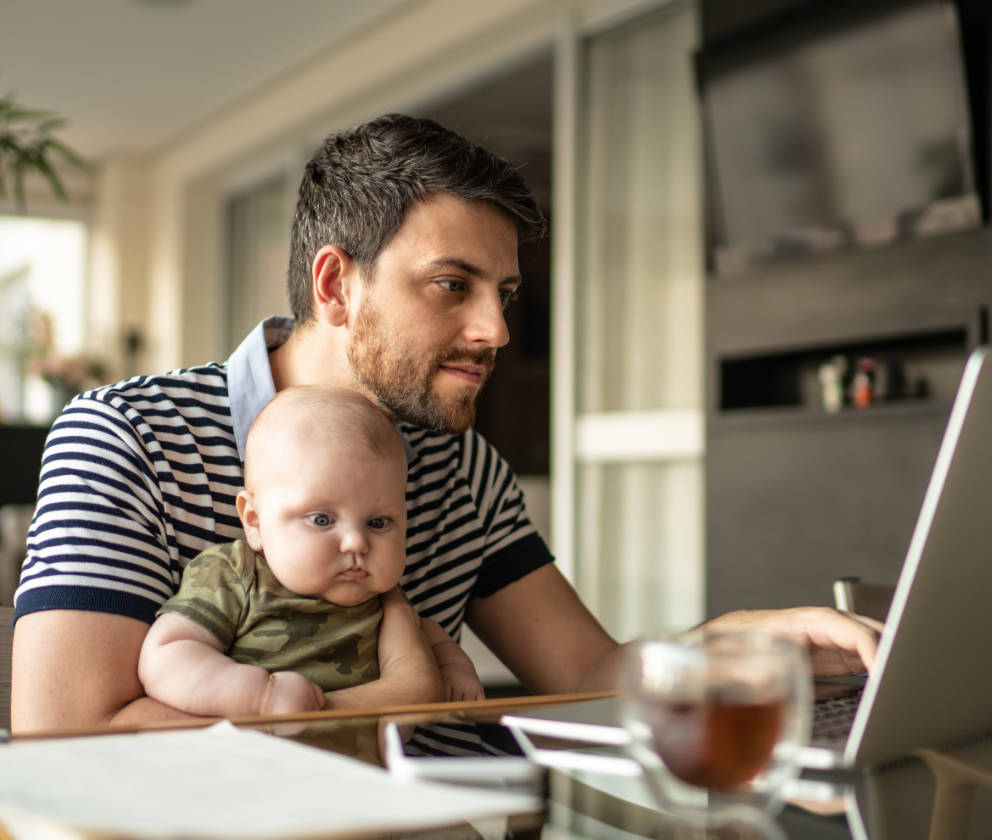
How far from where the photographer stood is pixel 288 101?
612 cm

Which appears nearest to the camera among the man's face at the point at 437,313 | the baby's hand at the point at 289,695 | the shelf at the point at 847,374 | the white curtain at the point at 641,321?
the baby's hand at the point at 289,695

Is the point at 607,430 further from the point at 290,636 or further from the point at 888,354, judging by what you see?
the point at 290,636

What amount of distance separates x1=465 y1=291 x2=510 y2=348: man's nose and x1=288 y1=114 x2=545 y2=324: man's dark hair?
0.10 metres

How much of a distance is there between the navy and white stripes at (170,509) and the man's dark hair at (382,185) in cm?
26

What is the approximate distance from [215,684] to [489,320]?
24.6 inches

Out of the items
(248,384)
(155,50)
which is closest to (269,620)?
(248,384)

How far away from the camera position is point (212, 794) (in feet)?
1.73

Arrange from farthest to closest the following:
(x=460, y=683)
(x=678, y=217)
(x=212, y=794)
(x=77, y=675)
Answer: (x=678, y=217) < (x=460, y=683) < (x=77, y=675) < (x=212, y=794)

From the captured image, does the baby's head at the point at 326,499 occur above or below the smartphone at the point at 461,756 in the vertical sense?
above

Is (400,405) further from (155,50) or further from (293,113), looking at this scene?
(293,113)

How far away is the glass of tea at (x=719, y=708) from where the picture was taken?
542 millimetres

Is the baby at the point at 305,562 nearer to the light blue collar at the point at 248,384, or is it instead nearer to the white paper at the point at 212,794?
the light blue collar at the point at 248,384

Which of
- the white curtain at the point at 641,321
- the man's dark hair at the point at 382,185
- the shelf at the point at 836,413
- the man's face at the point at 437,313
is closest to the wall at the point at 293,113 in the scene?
the white curtain at the point at 641,321

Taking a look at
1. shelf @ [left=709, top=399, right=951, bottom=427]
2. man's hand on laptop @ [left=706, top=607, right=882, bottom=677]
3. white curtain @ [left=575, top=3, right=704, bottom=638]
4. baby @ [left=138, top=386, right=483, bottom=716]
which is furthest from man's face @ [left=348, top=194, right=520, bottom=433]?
white curtain @ [left=575, top=3, right=704, bottom=638]
